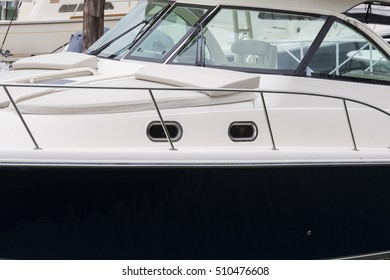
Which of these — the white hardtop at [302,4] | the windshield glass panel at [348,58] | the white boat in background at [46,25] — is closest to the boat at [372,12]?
the white hardtop at [302,4]

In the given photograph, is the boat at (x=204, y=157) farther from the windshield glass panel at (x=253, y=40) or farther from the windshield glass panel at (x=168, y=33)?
the windshield glass panel at (x=168, y=33)

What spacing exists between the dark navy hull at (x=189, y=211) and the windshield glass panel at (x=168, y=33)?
3.90 feet

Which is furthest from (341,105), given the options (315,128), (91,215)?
(91,215)

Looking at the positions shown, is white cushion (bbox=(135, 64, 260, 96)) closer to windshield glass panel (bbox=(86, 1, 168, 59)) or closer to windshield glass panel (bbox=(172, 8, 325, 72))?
windshield glass panel (bbox=(172, 8, 325, 72))

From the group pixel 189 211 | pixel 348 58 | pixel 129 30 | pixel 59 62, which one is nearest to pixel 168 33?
pixel 129 30

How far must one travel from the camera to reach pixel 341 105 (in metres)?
4.42

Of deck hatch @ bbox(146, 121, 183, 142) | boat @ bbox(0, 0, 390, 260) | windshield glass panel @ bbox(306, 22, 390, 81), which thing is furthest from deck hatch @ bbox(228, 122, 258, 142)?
windshield glass panel @ bbox(306, 22, 390, 81)

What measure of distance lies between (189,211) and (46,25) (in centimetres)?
1089

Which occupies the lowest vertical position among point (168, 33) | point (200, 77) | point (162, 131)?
point (162, 131)

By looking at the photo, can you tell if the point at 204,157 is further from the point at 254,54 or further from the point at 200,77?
the point at 254,54

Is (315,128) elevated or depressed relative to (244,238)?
elevated

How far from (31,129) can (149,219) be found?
84 centimetres

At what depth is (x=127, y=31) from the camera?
515 centimetres

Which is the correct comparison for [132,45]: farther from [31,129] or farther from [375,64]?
[375,64]
